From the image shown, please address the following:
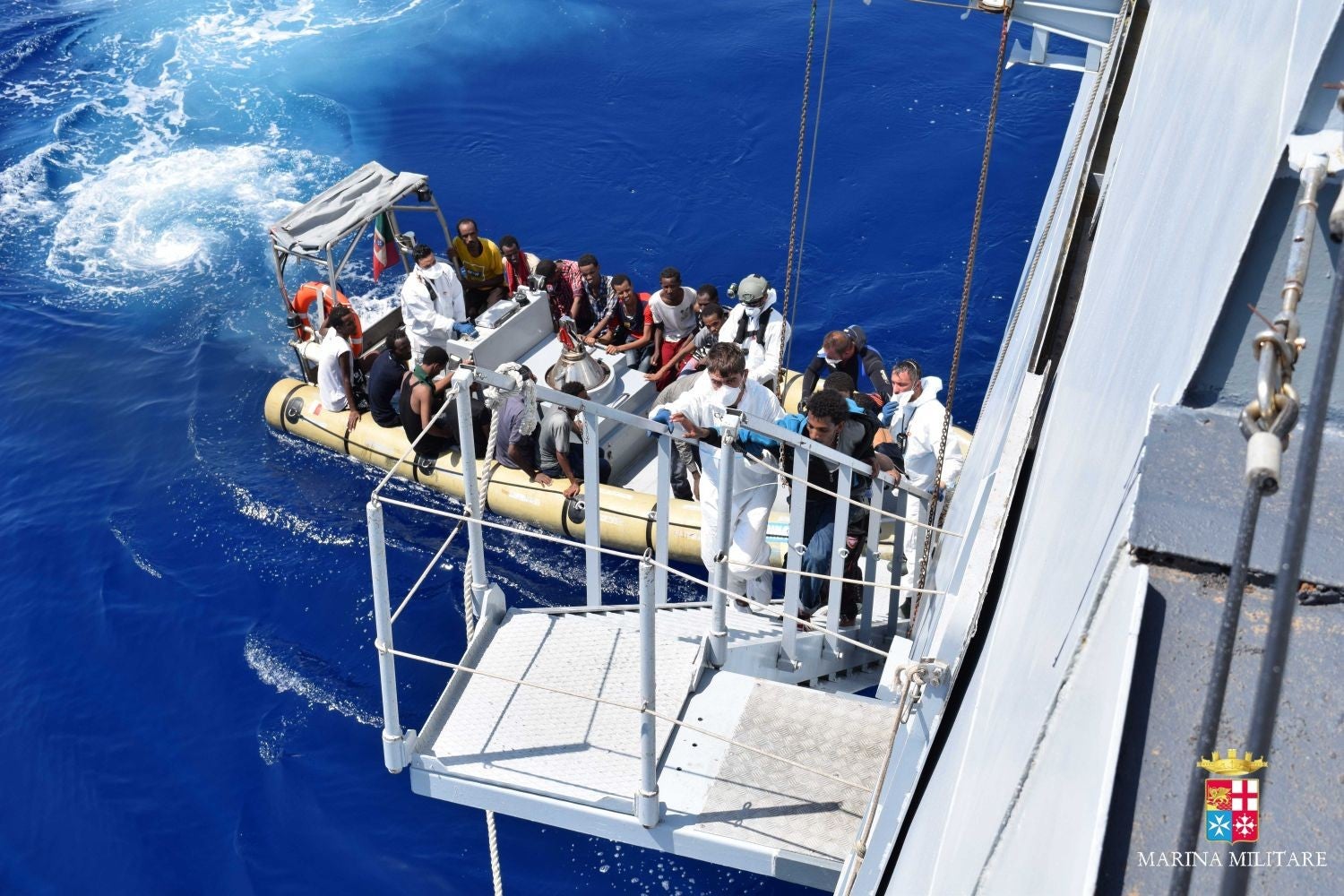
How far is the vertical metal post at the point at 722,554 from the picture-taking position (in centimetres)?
485

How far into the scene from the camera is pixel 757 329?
27.4 feet

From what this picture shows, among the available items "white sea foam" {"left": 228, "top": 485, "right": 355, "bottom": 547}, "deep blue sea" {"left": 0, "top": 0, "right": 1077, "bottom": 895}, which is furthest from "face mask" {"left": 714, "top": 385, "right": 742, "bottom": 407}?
"white sea foam" {"left": 228, "top": 485, "right": 355, "bottom": 547}

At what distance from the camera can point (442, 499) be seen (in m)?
9.55

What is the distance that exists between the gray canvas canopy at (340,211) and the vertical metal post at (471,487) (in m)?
4.90

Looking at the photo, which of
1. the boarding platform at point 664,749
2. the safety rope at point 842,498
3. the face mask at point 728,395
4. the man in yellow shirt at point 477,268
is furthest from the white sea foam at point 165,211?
the safety rope at point 842,498

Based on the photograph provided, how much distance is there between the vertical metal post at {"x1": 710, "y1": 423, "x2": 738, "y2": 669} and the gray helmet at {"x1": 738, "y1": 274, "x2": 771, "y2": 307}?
3.19 meters

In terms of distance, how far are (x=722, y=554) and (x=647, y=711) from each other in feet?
3.03

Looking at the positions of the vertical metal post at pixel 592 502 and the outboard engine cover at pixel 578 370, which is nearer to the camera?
the vertical metal post at pixel 592 502

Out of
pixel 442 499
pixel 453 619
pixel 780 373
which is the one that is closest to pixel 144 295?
pixel 442 499

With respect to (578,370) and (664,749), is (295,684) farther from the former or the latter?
(664,749)

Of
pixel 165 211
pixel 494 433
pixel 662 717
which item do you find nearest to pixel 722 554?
pixel 662 717

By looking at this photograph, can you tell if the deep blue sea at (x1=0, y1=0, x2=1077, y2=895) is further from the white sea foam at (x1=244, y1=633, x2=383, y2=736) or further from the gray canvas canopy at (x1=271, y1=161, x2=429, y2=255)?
the gray canvas canopy at (x1=271, y1=161, x2=429, y2=255)

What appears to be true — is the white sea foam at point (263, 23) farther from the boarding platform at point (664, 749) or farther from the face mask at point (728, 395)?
the boarding platform at point (664, 749)

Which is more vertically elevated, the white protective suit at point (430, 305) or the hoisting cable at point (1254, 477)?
the hoisting cable at point (1254, 477)
